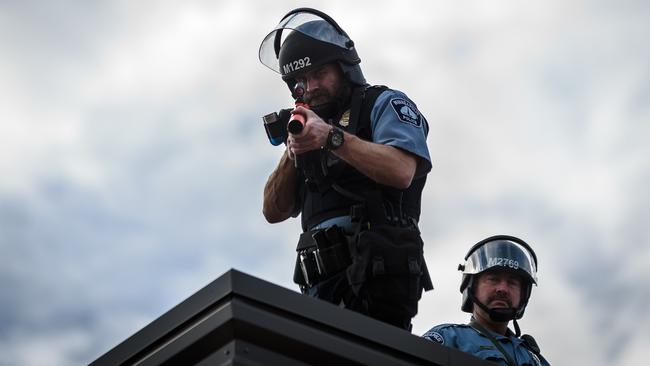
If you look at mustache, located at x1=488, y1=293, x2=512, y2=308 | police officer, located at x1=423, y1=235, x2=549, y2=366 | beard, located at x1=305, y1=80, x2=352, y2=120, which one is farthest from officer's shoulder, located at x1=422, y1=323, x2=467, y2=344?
beard, located at x1=305, y1=80, x2=352, y2=120

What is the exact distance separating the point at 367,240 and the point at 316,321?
132 cm

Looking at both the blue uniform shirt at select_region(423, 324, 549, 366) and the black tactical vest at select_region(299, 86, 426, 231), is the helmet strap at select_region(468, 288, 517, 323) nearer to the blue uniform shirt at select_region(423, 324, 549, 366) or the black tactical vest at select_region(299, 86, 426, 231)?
the blue uniform shirt at select_region(423, 324, 549, 366)

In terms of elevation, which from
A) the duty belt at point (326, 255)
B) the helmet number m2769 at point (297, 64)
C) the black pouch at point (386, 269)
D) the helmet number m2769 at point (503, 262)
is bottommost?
the black pouch at point (386, 269)

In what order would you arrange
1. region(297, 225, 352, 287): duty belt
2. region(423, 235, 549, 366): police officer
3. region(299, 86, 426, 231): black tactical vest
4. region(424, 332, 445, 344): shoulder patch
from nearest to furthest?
region(297, 225, 352, 287): duty belt → region(299, 86, 426, 231): black tactical vest → region(424, 332, 445, 344): shoulder patch → region(423, 235, 549, 366): police officer

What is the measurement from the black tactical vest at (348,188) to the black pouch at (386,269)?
15cm

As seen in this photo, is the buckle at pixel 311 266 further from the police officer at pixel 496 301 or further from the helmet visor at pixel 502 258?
the helmet visor at pixel 502 258

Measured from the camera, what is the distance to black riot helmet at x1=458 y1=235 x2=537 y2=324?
6793 millimetres

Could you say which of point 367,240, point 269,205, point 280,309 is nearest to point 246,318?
point 280,309

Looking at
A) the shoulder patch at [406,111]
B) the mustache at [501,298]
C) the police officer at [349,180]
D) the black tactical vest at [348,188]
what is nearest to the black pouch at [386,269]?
the police officer at [349,180]

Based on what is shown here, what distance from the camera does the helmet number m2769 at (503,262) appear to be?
680 centimetres

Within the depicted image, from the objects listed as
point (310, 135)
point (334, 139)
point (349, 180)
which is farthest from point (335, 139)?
point (349, 180)

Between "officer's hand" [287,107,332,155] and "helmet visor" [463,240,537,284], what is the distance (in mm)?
2235

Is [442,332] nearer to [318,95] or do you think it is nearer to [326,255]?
[326,255]

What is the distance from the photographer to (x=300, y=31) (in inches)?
224
